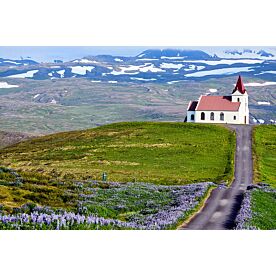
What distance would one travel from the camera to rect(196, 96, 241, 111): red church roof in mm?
127812

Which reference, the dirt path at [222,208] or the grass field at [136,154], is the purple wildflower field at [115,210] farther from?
the grass field at [136,154]

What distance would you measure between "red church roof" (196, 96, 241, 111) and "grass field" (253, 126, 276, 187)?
62.9 ft

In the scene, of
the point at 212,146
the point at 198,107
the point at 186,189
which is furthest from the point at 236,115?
the point at 186,189

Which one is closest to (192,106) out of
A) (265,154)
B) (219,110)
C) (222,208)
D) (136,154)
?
(219,110)

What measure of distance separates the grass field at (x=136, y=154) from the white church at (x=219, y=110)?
63.0 ft

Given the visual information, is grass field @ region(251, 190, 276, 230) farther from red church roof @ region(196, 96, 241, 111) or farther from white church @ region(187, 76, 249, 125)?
red church roof @ region(196, 96, 241, 111)

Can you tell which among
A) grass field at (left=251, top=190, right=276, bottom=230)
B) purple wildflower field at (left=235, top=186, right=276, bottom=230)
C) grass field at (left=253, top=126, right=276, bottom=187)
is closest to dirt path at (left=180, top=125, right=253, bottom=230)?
purple wildflower field at (left=235, top=186, right=276, bottom=230)

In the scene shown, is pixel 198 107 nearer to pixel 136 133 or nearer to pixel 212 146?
pixel 136 133

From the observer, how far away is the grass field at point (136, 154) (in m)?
67.5

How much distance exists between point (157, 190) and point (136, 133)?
2313 inches

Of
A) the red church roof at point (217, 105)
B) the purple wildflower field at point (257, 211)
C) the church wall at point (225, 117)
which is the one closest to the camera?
the purple wildflower field at point (257, 211)

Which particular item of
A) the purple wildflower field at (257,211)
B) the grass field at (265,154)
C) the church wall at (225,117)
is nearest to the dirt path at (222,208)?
the purple wildflower field at (257,211)

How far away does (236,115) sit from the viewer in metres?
127

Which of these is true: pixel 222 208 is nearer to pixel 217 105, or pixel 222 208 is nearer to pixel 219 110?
pixel 219 110
